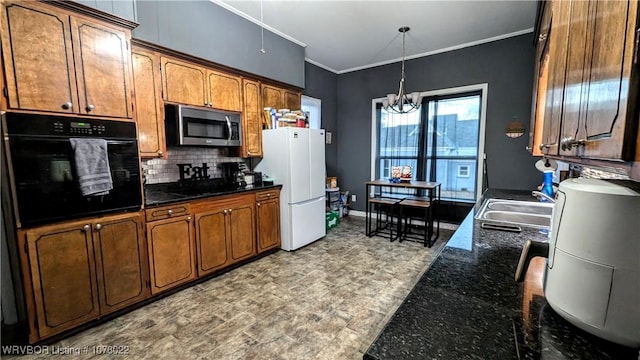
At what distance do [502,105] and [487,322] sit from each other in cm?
395

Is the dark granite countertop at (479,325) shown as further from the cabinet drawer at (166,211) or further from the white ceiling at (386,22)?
the white ceiling at (386,22)

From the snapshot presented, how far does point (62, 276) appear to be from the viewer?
5.92ft

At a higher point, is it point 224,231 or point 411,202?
point 411,202

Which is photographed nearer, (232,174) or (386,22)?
(386,22)

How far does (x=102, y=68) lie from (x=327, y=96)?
3.61m

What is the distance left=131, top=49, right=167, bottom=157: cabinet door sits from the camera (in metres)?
2.37

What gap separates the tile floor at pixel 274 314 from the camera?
179cm

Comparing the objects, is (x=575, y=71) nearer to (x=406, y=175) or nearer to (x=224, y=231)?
(x=224, y=231)

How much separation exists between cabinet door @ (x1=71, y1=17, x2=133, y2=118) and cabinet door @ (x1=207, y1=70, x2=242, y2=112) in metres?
0.89

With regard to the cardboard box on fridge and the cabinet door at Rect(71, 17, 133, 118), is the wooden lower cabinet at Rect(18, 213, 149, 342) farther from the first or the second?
the cardboard box on fridge

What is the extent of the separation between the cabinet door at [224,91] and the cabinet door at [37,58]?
1.24 m

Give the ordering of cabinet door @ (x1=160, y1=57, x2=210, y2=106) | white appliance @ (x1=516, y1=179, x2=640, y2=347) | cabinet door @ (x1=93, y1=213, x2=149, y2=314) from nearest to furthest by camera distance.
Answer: white appliance @ (x1=516, y1=179, x2=640, y2=347)
cabinet door @ (x1=93, y1=213, x2=149, y2=314)
cabinet door @ (x1=160, y1=57, x2=210, y2=106)

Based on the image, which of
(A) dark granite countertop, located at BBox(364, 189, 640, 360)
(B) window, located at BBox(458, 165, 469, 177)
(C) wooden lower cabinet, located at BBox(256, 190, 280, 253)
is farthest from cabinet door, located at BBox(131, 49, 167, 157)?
(B) window, located at BBox(458, 165, 469, 177)

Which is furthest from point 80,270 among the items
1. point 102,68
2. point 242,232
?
point 102,68
